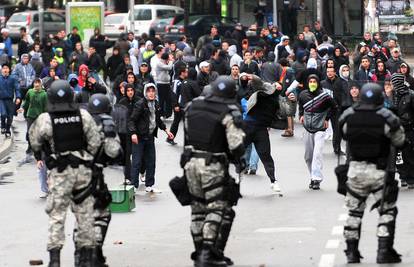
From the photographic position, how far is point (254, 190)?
19906mm

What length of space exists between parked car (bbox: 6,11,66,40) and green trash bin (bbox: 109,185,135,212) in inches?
1563

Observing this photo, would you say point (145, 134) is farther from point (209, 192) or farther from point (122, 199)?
point (209, 192)

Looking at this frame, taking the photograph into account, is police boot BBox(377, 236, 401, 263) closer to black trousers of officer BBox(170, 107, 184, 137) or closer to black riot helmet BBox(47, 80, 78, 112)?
black riot helmet BBox(47, 80, 78, 112)

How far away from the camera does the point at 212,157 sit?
512 inches

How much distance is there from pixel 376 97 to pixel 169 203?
6.23 meters

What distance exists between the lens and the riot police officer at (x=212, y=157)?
508 inches

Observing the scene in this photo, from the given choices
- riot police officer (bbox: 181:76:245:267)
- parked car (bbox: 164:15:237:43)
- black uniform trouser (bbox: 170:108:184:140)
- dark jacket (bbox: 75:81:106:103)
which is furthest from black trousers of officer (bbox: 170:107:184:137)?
parked car (bbox: 164:15:237:43)

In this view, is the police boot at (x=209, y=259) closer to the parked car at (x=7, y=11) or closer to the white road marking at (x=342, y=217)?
the white road marking at (x=342, y=217)

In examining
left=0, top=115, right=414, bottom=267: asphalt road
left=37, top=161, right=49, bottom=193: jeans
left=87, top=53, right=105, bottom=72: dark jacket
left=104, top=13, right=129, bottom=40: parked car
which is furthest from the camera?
left=104, top=13, right=129, bottom=40: parked car

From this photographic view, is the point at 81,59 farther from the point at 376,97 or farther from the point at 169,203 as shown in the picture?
the point at 376,97

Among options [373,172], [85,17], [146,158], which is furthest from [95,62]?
[373,172]

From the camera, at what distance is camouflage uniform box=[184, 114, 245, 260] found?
12.8 meters

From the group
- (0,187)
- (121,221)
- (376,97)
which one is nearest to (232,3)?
(0,187)

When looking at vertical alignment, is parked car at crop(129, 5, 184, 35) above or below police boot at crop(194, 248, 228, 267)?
below
